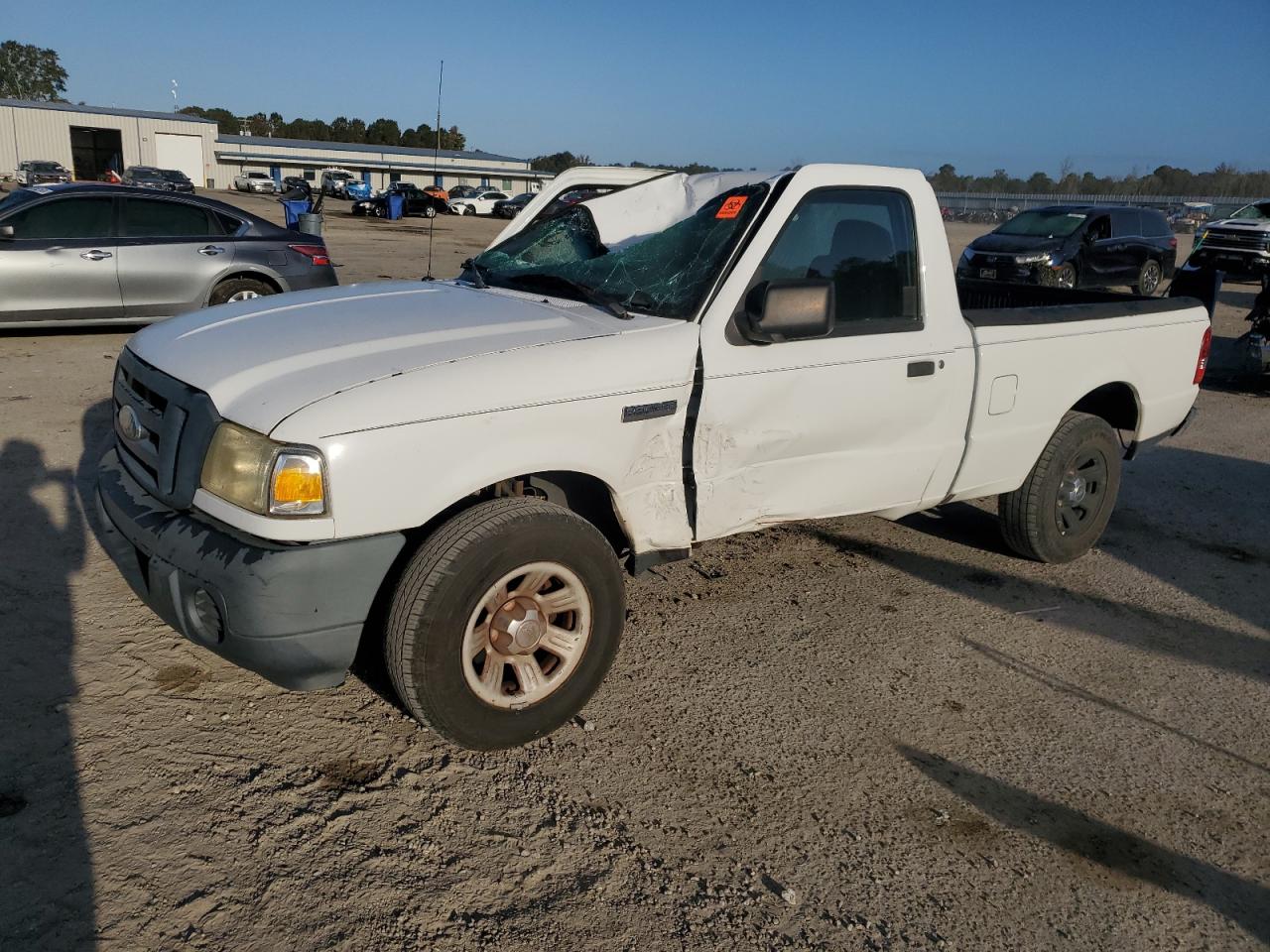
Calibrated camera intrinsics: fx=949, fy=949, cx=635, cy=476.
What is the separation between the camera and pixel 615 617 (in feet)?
10.8

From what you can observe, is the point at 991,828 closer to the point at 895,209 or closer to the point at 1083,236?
the point at 895,209

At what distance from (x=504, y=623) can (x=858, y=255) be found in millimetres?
2128

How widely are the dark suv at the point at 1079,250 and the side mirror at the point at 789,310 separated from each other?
14.3 metres

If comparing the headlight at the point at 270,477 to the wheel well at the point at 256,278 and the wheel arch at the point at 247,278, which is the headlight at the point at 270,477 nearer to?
the wheel arch at the point at 247,278

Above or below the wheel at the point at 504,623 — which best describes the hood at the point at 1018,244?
above

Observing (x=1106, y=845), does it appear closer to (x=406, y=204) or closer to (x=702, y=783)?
(x=702, y=783)

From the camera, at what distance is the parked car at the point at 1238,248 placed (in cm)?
1939

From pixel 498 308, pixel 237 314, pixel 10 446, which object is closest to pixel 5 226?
pixel 10 446

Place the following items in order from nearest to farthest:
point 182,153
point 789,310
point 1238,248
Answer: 1. point 789,310
2. point 1238,248
3. point 182,153

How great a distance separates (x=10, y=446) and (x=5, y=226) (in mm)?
3845

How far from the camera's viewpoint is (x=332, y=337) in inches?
125

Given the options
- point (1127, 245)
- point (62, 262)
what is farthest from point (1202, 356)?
point (1127, 245)

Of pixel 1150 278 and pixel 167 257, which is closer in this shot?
pixel 167 257

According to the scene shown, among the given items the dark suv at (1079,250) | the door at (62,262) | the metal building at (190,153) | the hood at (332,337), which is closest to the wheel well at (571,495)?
the hood at (332,337)
